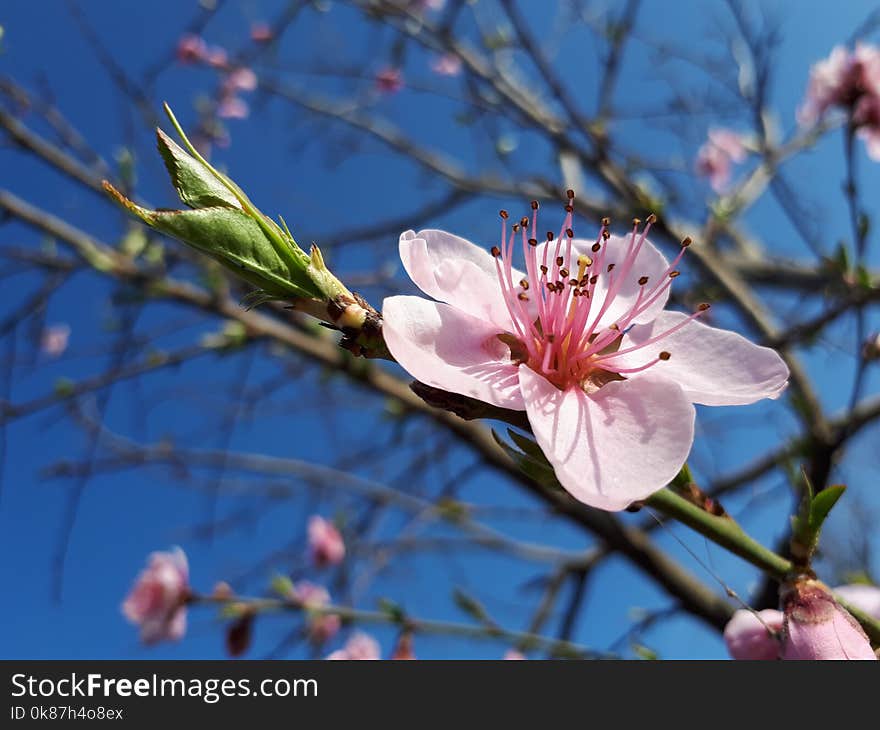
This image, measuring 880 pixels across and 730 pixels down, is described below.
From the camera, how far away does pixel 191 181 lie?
495 millimetres

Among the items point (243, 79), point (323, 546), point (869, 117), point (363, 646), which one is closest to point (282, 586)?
point (363, 646)

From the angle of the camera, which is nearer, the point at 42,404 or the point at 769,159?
the point at 42,404

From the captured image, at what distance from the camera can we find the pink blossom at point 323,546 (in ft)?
8.62

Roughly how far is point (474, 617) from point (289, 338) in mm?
864

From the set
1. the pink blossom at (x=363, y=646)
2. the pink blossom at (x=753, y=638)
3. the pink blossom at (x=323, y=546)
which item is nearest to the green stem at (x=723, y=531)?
the pink blossom at (x=753, y=638)

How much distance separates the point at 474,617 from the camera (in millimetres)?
1408

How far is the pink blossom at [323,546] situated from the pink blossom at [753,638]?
2.08 meters

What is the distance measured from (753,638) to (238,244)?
2.10ft

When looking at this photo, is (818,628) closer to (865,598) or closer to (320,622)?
(865,598)

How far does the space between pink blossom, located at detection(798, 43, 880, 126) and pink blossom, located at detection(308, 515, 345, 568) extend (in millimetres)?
2246

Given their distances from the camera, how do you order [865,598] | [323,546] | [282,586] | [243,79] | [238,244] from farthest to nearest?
[243,79] < [323,546] < [282,586] < [865,598] < [238,244]

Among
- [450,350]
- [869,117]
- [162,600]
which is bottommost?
[450,350]

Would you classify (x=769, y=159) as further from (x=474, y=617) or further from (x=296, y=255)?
(x=296, y=255)
